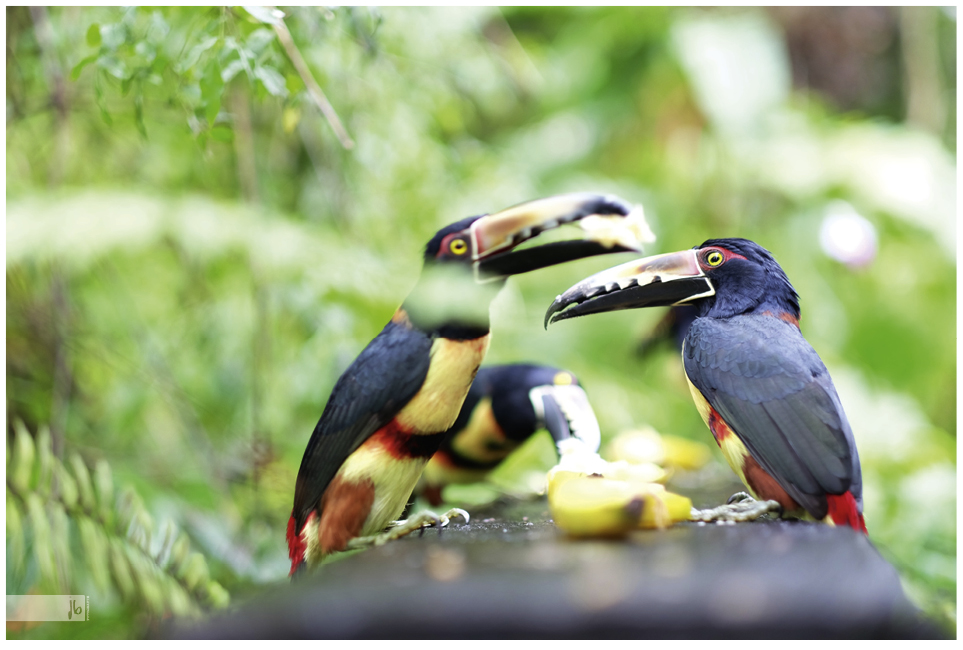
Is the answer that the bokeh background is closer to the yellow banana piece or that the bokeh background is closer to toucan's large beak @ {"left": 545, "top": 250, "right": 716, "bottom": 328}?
toucan's large beak @ {"left": 545, "top": 250, "right": 716, "bottom": 328}

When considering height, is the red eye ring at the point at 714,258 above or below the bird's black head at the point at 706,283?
above

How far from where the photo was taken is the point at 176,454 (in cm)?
324

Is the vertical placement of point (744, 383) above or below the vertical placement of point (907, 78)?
below

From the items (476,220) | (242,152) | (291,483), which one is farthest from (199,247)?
(476,220)

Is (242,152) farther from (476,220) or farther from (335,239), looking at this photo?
(476,220)

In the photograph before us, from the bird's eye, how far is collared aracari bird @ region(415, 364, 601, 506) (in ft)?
1.39

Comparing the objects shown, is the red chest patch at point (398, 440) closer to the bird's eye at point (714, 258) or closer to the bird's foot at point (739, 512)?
the bird's foot at point (739, 512)

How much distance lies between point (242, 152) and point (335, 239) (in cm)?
40

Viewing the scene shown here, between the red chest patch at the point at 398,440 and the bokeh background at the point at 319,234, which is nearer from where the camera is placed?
the red chest patch at the point at 398,440

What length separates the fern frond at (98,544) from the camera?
1.73 m

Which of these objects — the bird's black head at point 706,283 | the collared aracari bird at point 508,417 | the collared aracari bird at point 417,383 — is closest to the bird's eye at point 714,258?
the bird's black head at point 706,283

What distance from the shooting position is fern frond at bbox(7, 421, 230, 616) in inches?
68.1
